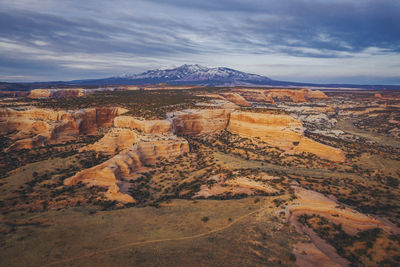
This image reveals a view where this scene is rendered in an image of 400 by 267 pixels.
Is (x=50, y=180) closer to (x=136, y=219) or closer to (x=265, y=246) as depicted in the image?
(x=136, y=219)

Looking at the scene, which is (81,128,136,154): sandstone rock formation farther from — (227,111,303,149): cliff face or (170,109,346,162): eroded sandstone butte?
(227,111,303,149): cliff face

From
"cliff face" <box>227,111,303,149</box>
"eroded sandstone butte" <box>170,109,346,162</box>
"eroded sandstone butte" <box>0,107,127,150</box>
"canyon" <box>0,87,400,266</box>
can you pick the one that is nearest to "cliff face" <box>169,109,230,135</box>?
"eroded sandstone butte" <box>170,109,346,162</box>

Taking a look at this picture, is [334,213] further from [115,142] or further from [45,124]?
[45,124]

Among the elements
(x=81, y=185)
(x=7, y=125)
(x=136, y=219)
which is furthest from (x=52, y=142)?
(x=136, y=219)

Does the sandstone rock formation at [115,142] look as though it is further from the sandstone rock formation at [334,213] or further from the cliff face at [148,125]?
the sandstone rock formation at [334,213]

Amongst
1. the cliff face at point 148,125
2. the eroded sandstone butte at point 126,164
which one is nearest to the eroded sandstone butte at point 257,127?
the cliff face at point 148,125
